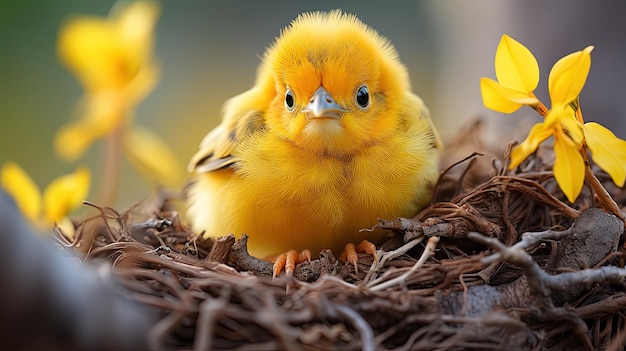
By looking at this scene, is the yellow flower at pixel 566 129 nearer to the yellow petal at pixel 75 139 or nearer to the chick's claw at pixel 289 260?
the chick's claw at pixel 289 260

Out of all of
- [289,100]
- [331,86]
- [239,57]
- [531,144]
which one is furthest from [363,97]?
[239,57]

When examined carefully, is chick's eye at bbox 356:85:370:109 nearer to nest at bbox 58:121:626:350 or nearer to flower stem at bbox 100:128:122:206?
nest at bbox 58:121:626:350

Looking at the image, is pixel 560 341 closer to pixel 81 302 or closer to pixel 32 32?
pixel 81 302

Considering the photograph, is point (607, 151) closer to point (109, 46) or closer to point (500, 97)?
point (500, 97)

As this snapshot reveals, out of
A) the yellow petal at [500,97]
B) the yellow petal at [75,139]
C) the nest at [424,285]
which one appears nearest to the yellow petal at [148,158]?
the yellow petal at [75,139]

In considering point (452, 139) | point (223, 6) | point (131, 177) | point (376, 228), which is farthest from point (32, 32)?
point (376, 228)

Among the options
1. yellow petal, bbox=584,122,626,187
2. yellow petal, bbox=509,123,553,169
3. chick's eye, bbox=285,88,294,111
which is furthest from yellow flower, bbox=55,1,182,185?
yellow petal, bbox=584,122,626,187
